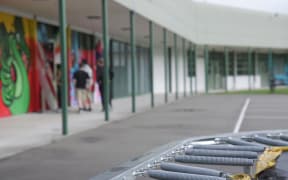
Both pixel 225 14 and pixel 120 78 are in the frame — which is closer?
pixel 120 78

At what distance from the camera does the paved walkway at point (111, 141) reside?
766 cm

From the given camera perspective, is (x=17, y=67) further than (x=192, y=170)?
Yes

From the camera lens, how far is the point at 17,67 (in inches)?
653

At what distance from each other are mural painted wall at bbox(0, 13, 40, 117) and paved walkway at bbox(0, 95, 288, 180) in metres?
1.28

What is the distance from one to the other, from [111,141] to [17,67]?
6868mm

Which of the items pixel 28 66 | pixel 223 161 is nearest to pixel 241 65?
pixel 28 66

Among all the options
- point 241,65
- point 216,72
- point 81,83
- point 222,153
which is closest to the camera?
point 222,153

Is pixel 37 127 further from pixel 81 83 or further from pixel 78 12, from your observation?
pixel 78 12

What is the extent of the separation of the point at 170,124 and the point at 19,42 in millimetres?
5741

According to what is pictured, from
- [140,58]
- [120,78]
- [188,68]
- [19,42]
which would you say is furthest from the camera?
[188,68]

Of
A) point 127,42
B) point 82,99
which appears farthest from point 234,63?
point 82,99

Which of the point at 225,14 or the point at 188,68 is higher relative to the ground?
the point at 225,14

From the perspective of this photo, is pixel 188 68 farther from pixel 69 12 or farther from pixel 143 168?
pixel 143 168

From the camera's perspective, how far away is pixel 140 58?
110ft
